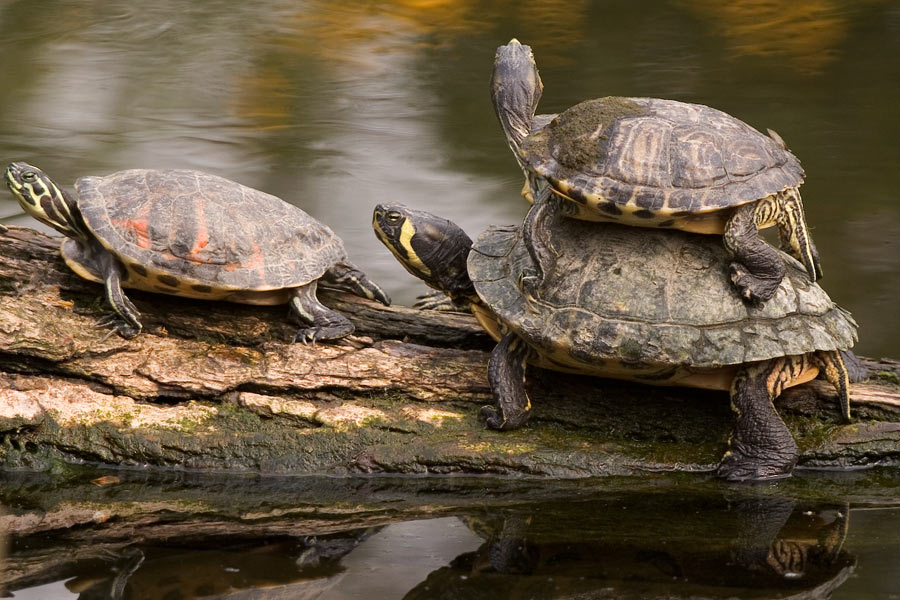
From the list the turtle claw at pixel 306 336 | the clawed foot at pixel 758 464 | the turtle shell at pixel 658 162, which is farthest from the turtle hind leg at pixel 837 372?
the turtle claw at pixel 306 336

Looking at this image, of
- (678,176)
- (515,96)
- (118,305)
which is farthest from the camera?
(515,96)

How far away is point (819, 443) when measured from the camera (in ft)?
14.3

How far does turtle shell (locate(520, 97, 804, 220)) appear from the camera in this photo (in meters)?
4.07

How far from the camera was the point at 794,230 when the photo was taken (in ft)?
14.5

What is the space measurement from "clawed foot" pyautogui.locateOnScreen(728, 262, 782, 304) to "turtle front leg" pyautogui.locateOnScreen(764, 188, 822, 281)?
0.33m

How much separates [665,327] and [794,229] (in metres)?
0.83

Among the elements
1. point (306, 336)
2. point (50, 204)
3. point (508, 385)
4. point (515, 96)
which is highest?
point (515, 96)

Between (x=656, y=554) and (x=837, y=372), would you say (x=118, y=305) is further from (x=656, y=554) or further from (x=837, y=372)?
(x=837, y=372)

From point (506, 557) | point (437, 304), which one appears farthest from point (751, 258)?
point (437, 304)

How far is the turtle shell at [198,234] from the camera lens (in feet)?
14.7

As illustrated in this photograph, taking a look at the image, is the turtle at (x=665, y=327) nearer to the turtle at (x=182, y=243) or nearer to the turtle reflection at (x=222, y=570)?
the turtle at (x=182, y=243)

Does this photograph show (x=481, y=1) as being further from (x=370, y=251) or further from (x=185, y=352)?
(x=185, y=352)

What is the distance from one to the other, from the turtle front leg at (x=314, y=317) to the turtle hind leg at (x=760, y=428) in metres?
1.84

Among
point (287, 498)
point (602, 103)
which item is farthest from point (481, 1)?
point (287, 498)
